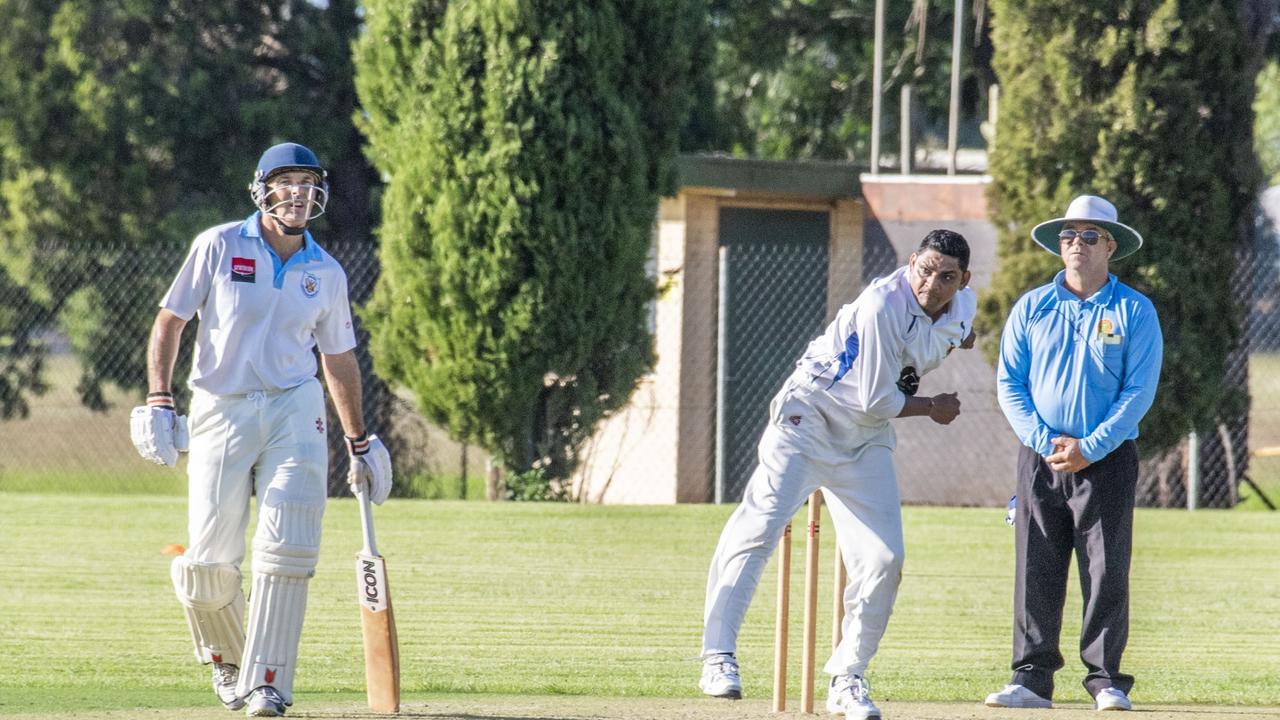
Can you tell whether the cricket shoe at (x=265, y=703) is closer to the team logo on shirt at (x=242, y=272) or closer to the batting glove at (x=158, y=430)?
the batting glove at (x=158, y=430)

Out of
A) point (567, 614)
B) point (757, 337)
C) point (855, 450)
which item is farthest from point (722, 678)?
point (757, 337)

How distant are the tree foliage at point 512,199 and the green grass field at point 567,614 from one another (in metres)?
1.14

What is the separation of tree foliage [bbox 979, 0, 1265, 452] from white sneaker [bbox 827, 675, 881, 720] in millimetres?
9024

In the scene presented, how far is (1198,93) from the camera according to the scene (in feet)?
50.6

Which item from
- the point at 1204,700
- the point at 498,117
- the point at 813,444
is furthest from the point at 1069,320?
the point at 498,117

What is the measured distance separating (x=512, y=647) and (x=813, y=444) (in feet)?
9.91

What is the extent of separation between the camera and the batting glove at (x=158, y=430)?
Answer: 660 cm

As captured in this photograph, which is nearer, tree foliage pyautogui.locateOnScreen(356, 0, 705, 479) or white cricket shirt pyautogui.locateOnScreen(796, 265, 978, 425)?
white cricket shirt pyautogui.locateOnScreen(796, 265, 978, 425)

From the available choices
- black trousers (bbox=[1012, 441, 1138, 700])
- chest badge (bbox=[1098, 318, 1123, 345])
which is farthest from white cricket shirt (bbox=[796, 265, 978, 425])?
black trousers (bbox=[1012, 441, 1138, 700])

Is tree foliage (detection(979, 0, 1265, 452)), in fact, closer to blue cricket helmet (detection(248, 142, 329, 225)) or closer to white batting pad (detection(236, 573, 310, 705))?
blue cricket helmet (detection(248, 142, 329, 225))

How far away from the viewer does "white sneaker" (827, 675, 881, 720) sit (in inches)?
261

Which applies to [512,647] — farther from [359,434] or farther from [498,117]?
[498,117]

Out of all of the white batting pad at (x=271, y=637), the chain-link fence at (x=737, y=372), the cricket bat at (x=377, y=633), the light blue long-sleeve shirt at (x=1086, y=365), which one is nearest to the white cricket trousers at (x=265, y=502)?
the white batting pad at (x=271, y=637)

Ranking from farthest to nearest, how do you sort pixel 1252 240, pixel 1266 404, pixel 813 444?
pixel 1266 404 → pixel 1252 240 → pixel 813 444
